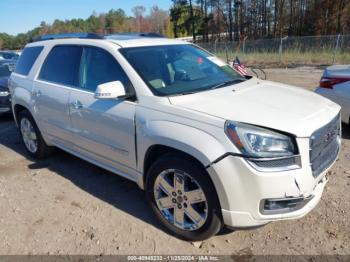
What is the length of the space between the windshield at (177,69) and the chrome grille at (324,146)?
1148mm

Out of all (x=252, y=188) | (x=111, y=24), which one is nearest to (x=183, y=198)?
(x=252, y=188)

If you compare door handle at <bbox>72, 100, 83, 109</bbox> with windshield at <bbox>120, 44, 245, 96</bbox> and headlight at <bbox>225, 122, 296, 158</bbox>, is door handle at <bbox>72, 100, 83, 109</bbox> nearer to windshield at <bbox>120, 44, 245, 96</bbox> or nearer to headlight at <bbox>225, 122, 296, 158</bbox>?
windshield at <bbox>120, 44, 245, 96</bbox>

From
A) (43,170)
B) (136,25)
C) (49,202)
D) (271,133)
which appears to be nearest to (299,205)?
(271,133)

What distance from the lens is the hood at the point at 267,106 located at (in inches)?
105

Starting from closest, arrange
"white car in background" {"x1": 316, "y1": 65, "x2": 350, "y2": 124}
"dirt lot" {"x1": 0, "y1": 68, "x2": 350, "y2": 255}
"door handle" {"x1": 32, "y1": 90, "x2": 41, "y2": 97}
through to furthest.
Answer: "dirt lot" {"x1": 0, "y1": 68, "x2": 350, "y2": 255}, "door handle" {"x1": 32, "y1": 90, "x2": 41, "y2": 97}, "white car in background" {"x1": 316, "y1": 65, "x2": 350, "y2": 124}

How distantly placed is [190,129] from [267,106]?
72 centimetres

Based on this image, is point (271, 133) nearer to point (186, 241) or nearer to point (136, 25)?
point (186, 241)

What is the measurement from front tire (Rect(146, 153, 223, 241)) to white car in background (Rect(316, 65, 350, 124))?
333 centimetres

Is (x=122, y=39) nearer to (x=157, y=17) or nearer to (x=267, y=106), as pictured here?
(x=267, y=106)

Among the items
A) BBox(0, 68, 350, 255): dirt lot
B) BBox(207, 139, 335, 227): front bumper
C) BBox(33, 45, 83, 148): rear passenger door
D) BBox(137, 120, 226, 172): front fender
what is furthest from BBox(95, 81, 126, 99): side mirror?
BBox(0, 68, 350, 255): dirt lot

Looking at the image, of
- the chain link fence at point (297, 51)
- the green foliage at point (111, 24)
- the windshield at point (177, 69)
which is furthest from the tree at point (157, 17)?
the windshield at point (177, 69)

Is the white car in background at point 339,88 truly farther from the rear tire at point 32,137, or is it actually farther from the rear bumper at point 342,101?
the rear tire at point 32,137

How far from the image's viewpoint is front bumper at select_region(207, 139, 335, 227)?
8.35 ft

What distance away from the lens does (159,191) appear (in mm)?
3225
